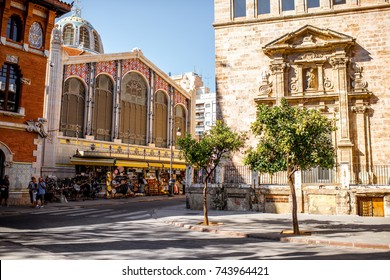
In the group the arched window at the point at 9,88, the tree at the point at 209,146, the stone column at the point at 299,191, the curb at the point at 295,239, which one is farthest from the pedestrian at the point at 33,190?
the stone column at the point at 299,191

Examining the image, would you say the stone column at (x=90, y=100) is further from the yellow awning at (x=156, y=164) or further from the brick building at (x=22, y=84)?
the brick building at (x=22, y=84)

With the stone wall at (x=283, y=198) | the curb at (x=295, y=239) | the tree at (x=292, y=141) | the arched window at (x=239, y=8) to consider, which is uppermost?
the arched window at (x=239, y=8)

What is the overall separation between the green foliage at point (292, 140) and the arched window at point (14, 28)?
16731mm

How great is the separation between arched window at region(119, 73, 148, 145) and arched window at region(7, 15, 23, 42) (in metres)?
12.3

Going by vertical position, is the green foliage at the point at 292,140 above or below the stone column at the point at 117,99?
below

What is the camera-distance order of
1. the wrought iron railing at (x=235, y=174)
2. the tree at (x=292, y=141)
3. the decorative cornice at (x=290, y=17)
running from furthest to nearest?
the decorative cornice at (x=290, y=17) < the wrought iron railing at (x=235, y=174) < the tree at (x=292, y=141)

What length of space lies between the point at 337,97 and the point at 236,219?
34.7 feet

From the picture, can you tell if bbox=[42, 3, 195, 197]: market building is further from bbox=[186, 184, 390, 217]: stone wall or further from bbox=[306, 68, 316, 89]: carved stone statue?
bbox=[306, 68, 316, 89]: carved stone statue

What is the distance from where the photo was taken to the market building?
27406 millimetres

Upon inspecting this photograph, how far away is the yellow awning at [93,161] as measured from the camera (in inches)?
1072

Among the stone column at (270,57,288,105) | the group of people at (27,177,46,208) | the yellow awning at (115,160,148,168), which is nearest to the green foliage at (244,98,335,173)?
the stone column at (270,57,288,105)

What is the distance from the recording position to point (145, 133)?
35.4 m

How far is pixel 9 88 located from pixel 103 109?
1085cm
